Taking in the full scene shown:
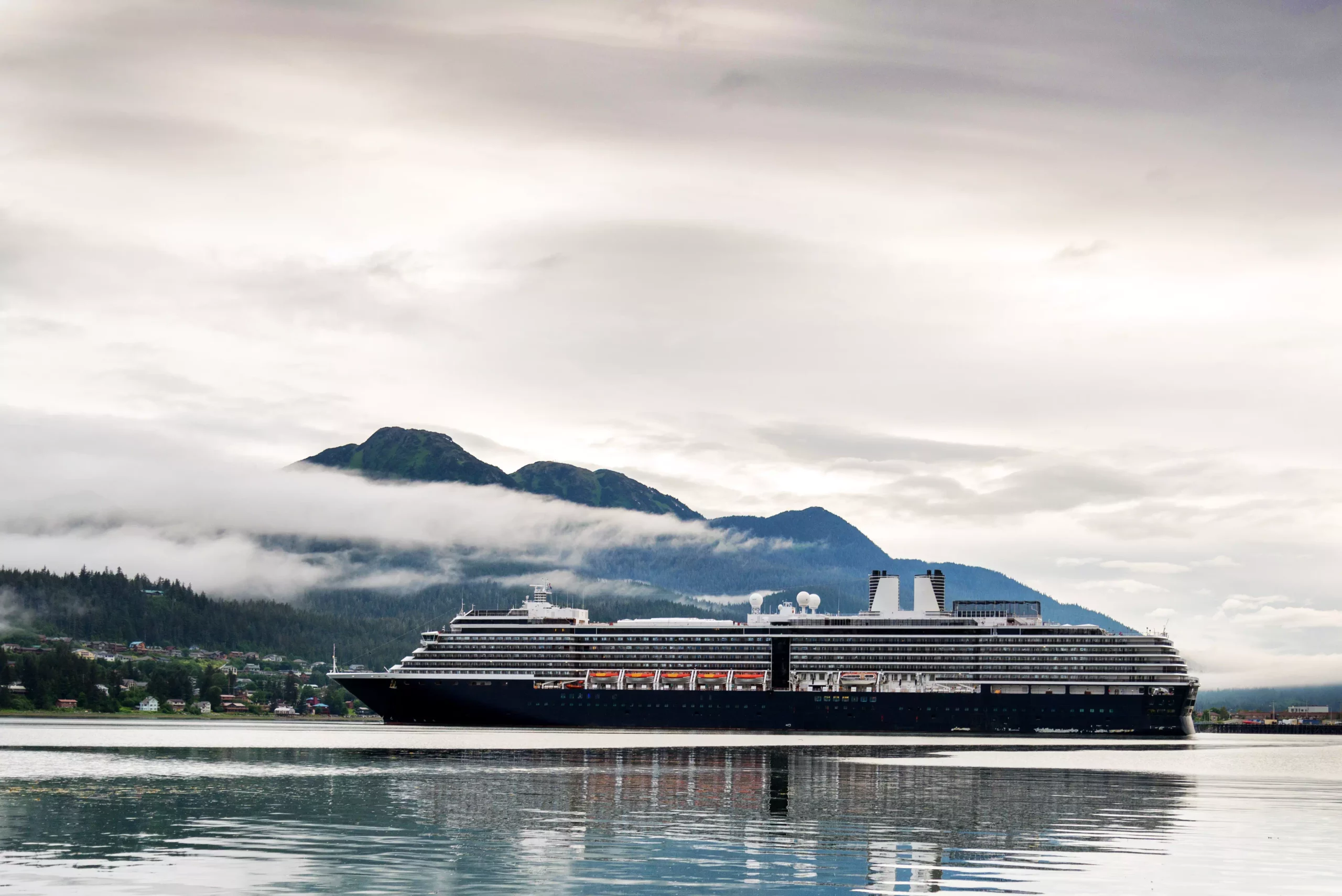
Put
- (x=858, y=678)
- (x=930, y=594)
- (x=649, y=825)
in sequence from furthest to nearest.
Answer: (x=930, y=594), (x=858, y=678), (x=649, y=825)

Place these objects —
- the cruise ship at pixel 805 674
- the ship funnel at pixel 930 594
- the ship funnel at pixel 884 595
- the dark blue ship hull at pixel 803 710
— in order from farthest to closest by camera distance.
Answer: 1. the ship funnel at pixel 930 594
2. the ship funnel at pixel 884 595
3. the cruise ship at pixel 805 674
4. the dark blue ship hull at pixel 803 710

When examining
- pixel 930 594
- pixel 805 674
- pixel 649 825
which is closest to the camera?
pixel 649 825

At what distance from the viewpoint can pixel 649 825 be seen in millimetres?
45125

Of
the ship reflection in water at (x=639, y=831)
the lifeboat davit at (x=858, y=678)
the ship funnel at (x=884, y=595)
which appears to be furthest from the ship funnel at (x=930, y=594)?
the ship reflection in water at (x=639, y=831)

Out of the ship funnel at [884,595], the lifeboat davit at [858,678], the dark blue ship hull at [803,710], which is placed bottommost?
the dark blue ship hull at [803,710]

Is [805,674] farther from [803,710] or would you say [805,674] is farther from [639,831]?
[639,831]

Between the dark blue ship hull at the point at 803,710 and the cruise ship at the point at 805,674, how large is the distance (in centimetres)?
17

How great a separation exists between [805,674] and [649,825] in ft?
394

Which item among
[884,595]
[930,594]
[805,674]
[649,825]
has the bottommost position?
[649,825]

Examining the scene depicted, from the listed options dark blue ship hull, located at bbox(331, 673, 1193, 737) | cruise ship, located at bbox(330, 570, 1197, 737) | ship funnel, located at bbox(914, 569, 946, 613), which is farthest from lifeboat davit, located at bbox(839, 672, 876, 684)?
ship funnel, located at bbox(914, 569, 946, 613)

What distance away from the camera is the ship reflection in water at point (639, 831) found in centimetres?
3391

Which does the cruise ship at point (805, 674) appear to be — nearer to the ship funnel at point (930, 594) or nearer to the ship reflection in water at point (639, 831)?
the ship funnel at point (930, 594)

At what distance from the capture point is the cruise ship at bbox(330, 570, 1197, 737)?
505 feet

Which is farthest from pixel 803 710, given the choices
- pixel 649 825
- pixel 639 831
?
pixel 639 831
